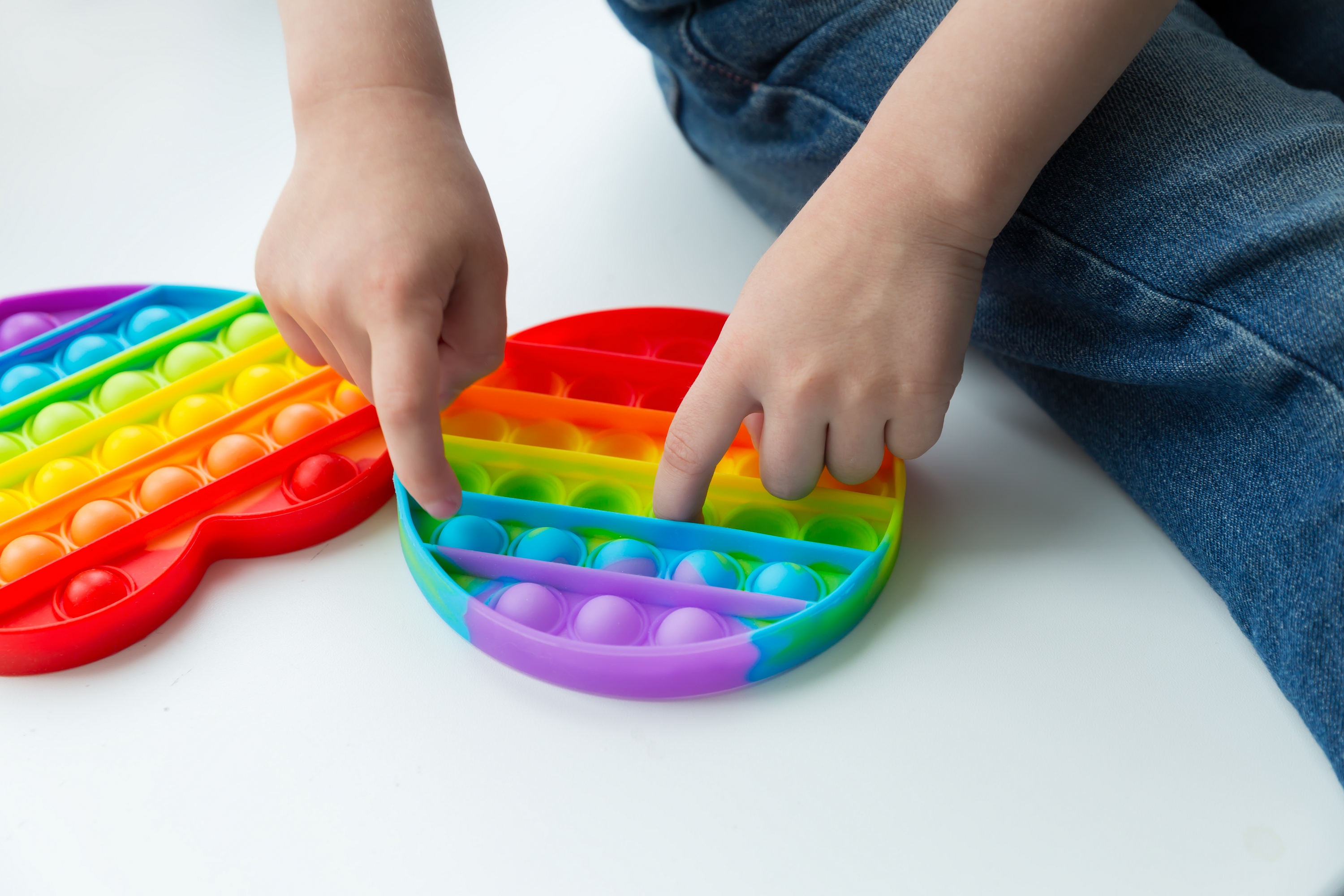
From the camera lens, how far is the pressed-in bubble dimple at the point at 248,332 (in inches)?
27.7

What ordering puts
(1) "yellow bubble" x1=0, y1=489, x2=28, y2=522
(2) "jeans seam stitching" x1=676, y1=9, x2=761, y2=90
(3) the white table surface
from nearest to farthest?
(3) the white table surface
(1) "yellow bubble" x1=0, y1=489, x2=28, y2=522
(2) "jeans seam stitching" x1=676, y1=9, x2=761, y2=90

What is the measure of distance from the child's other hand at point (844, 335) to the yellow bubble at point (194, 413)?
1.07ft

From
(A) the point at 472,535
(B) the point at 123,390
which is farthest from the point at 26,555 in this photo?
(A) the point at 472,535

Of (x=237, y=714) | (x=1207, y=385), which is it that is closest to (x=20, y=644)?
(x=237, y=714)

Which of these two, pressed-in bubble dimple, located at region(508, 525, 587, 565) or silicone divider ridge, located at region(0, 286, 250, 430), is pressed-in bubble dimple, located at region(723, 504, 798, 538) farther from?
silicone divider ridge, located at region(0, 286, 250, 430)

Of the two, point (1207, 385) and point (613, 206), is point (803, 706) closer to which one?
point (1207, 385)

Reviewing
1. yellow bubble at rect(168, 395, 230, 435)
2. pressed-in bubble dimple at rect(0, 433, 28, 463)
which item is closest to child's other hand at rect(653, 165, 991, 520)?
yellow bubble at rect(168, 395, 230, 435)

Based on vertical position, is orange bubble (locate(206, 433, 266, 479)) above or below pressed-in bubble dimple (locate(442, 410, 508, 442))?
above

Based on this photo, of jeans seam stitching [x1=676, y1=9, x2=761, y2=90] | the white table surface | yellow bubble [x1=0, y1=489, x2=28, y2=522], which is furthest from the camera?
jeans seam stitching [x1=676, y1=9, x2=761, y2=90]

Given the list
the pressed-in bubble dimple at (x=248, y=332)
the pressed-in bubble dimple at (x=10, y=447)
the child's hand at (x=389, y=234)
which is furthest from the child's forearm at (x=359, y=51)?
the pressed-in bubble dimple at (x=10, y=447)

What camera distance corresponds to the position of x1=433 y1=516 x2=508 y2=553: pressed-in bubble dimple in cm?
59

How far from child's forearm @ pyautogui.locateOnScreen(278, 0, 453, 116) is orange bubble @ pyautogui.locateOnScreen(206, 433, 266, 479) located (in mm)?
204

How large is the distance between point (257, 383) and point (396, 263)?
0.23m

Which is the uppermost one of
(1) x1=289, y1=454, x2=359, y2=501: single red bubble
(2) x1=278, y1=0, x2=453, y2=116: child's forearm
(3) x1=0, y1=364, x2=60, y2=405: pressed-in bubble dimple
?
(2) x1=278, y1=0, x2=453, y2=116: child's forearm
